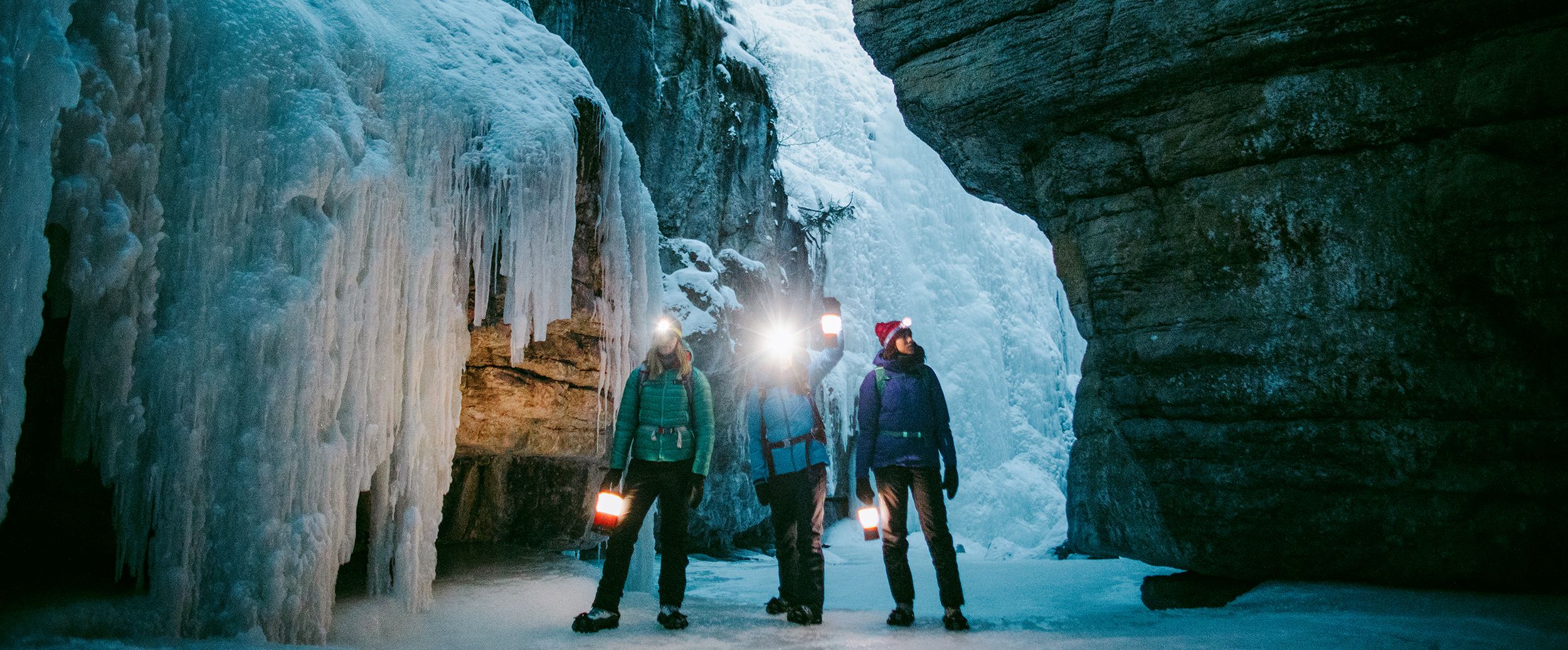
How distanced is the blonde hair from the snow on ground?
147 centimetres

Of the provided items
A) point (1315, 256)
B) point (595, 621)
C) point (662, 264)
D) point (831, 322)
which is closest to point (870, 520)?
point (595, 621)

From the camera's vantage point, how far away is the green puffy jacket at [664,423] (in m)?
4.59

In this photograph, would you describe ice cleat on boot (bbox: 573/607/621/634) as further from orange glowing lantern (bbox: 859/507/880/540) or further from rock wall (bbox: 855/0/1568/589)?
rock wall (bbox: 855/0/1568/589)

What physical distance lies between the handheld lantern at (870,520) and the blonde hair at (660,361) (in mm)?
1405

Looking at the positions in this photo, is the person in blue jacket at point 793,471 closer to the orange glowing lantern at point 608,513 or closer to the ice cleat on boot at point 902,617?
the ice cleat on boot at point 902,617

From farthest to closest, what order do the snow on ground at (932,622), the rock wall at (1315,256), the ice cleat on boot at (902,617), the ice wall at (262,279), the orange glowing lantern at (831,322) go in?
the orange glowing lantern at (831,322) → the rock wall at (1315,256) → the ice cleat on boot at (902,617) → the snow on ground at (932,622) → the ice wall at (262,279)

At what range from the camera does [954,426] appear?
109 feet

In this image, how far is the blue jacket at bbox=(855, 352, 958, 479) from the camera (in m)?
4.79

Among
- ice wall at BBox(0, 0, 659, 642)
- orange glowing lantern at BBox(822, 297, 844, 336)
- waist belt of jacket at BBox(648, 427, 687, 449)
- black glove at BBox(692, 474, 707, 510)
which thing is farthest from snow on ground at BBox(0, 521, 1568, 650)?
orange glowing lantern at BBox(822, 297, 844, 336)

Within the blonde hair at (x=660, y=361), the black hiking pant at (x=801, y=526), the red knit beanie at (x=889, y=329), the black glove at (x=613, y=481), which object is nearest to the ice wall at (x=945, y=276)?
the red knit beanie at (x=889, y=329)

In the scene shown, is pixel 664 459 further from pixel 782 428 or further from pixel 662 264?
pixel 662 264

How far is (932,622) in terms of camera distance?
481 cm

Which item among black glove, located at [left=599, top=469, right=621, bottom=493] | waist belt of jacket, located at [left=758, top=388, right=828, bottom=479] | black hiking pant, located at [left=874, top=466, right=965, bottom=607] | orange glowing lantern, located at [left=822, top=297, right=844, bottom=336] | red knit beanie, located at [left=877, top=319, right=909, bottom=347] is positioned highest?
orange glowing lantern, located at [left=822, top=297, right=844, bottom=336]

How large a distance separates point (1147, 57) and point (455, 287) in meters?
5.35
